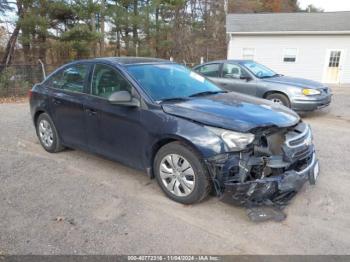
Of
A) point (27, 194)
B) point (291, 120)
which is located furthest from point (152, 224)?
point (291, 120)

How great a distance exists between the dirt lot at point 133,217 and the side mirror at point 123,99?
3.64 feet

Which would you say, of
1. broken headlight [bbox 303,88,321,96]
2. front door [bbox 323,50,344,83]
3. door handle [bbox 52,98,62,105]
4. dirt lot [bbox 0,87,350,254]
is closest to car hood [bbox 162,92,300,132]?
dirt lot [bbox 0,87,350,254]

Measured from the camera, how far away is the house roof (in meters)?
18.3

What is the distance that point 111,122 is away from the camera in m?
4.18

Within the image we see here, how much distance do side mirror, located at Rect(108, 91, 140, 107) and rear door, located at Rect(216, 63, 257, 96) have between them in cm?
480

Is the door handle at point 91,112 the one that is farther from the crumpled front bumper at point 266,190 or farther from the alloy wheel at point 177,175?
the crumpled front bumper at point 266,190

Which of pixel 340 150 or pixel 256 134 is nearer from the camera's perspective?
pixel 256 134

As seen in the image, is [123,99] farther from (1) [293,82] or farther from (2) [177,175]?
(1) [293,82]

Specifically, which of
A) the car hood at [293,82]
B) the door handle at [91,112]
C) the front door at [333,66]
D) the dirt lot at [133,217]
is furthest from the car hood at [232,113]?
the front door at [333,66]

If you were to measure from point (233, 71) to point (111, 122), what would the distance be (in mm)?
5539

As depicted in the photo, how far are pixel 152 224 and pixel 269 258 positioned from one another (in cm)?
120

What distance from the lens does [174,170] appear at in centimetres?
365

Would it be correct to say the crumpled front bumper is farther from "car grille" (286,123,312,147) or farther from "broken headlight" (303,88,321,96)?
"broken headlight" (303,88,321,96)

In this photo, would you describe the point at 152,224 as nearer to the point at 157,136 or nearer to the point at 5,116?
the point at 157,136
